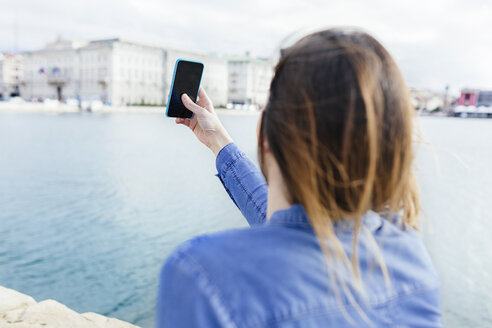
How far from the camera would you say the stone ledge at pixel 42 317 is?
2.61m

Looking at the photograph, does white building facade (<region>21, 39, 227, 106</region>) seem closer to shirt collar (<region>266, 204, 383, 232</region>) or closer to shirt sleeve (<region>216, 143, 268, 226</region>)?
shirt sleeve (<region>216, 143, 268, 226</region>)

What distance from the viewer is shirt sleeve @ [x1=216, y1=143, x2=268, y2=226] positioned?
1.34 meters

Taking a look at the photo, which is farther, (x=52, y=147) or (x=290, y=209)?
(x=52, y=147)

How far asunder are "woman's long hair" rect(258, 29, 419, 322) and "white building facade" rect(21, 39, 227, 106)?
62088 mm

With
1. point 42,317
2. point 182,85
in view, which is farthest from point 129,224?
point 182,85

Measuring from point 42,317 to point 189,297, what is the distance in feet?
7.99

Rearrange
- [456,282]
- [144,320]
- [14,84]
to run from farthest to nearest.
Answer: [14,84], [456,282], [144,320]

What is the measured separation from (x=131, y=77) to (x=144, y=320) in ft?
206

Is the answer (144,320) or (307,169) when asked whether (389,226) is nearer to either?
(307,169)

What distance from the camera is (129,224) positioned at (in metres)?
7.72

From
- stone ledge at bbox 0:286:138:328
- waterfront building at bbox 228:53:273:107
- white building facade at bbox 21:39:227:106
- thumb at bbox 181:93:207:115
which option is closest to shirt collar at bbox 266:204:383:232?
thumb at bbox 181:93:207:115

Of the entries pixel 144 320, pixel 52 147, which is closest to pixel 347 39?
pixel 144 320

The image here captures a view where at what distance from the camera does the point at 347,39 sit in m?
0.78

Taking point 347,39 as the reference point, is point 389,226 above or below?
below
